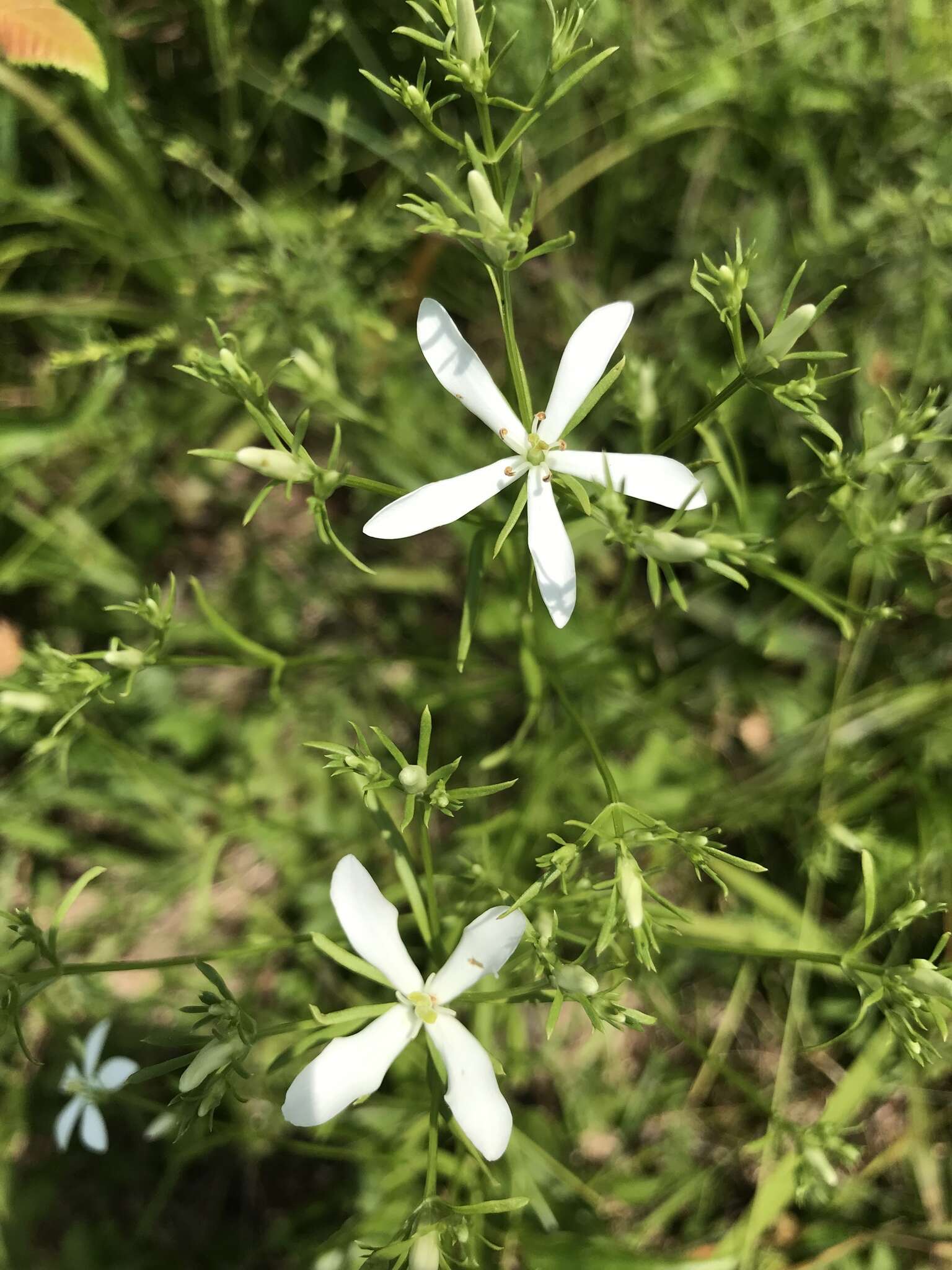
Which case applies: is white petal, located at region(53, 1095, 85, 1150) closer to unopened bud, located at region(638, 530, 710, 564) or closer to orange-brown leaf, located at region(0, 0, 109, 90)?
unopened bud, located at region(638, 530, 710, 564)

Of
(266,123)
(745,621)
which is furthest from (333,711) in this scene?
(266,123)

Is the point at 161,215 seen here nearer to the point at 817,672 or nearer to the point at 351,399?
the point at 351,399

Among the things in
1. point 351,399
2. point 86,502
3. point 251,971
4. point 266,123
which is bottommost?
point 251,971

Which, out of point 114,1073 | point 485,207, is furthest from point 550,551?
point 114,1073

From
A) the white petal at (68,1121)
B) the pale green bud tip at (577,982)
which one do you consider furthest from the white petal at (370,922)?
the white petal at (68,1121)

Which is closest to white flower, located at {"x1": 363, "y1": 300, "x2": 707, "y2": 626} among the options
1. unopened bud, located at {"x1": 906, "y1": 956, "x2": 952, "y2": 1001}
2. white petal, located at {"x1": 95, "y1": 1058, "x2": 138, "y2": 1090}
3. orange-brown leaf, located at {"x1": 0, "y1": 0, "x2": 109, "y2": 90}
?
unopened bud, located at {"x1": 906, "y1": 956, "x2": 952, "y2": 1001}

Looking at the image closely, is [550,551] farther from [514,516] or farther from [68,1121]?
[68,1121]
